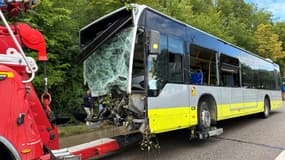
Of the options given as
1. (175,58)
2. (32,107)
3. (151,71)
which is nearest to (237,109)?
(175,58)

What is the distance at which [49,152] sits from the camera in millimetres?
3766

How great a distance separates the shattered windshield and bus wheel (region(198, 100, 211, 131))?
270 centimetres

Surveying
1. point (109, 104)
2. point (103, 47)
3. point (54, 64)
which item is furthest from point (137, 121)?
point (54, 64)

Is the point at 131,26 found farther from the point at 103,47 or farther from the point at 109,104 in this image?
the point at 109,104

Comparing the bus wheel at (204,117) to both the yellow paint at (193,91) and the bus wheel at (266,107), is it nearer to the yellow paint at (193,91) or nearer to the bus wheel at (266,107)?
the yellow paint at (193,91)

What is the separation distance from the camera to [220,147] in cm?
706

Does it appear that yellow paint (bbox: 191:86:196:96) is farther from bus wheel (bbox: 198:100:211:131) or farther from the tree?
the tree

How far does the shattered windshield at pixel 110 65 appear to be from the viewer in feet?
17.5

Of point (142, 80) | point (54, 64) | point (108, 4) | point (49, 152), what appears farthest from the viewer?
point (108, 4)

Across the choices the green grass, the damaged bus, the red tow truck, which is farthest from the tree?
the red tow truck

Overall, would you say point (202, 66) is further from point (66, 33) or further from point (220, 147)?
point (66, 33)

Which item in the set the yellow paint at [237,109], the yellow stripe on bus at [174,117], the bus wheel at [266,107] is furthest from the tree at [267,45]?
the yellow stripe on bus at [174,117]

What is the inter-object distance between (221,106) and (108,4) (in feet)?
20.3

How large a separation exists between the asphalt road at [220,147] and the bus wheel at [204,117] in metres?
0.59
